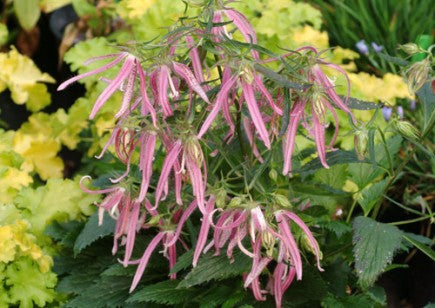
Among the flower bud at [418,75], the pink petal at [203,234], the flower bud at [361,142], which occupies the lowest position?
the pink petal at [203,234]

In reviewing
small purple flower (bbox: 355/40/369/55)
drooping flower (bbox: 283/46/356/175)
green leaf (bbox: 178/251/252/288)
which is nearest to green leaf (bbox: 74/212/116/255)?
green leaf (bbox: 178/251/252/288)

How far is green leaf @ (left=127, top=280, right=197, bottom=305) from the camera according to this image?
1.18m

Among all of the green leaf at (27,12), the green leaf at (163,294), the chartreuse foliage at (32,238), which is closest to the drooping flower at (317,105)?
the green leaf at (163,294)

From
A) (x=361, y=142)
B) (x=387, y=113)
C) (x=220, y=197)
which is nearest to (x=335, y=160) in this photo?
(x=361, y=142)

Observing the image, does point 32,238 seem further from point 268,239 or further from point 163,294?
point 268,239

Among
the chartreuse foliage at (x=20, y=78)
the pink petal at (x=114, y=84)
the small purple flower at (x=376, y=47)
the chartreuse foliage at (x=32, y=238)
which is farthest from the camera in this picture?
the small purple flower at (x=376, y=47)

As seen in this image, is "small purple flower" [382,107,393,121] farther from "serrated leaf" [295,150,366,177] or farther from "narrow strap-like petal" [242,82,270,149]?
"narrow strap-like petal" [242,82,270,149]

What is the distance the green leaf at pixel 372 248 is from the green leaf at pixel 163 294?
29 cm

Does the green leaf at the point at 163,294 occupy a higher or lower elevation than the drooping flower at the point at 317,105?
lower

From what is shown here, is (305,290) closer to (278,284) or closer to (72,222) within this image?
(278,284)

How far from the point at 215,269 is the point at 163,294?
129 mm

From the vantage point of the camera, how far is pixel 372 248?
3.54ft

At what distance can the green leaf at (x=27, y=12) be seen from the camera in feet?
7.72

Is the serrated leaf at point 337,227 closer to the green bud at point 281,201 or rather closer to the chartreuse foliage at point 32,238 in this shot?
the green bud at point 281,201
